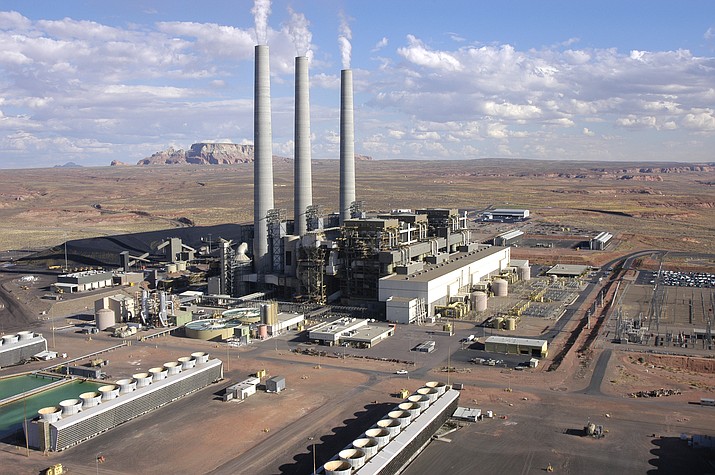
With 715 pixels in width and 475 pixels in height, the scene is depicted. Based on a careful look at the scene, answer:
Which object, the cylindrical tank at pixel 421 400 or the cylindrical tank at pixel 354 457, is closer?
the cylindrical tank at pixel 354 457

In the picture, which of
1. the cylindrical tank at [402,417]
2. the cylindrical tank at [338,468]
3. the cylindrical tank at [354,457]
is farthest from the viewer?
the cylindrical tank at [402,417]

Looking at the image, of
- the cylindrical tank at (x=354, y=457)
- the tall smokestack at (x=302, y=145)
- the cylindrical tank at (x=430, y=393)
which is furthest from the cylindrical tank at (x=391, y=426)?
the tall smokestack at (x=302, y=145)

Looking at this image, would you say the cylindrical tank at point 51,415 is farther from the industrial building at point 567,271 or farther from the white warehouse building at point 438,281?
the industrial building at point 567,271

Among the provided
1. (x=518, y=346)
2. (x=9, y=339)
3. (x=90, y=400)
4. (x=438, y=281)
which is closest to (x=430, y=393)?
(x=518, y=346)

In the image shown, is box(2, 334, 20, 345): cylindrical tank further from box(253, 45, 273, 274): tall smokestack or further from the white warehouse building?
the white warehouse building

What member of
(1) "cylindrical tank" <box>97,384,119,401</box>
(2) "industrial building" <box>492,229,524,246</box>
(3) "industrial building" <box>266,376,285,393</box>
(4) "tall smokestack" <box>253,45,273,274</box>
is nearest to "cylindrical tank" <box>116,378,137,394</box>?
(1) "cylindrical tank" <box>97,384,119,401</box>

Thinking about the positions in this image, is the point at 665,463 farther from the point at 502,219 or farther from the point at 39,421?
the point at 502,219

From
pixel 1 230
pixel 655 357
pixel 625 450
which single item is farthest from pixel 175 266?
pixel 1 230
